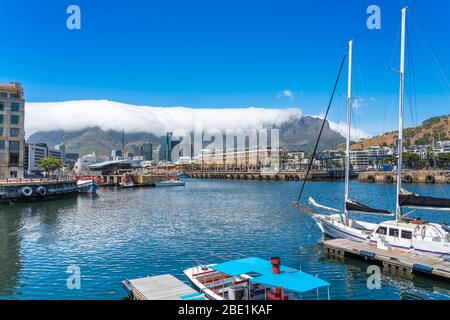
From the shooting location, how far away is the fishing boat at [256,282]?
60.6 feet

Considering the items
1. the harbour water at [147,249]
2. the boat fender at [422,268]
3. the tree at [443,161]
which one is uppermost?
the tree at [443,161]

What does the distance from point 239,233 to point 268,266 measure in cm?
2512

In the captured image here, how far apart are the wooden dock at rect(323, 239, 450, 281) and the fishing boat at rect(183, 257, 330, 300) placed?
929 centimetres

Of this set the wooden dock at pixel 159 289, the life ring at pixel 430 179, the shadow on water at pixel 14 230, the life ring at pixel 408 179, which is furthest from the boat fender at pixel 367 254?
the life ring at pixel 408 179

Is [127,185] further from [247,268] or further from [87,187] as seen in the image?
[247,268]

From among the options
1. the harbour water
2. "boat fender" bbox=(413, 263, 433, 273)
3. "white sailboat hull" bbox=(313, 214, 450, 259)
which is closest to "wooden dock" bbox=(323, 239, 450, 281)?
"boat fender" bbox=(413, 263, 433, 273)

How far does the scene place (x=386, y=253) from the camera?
31.3 meters

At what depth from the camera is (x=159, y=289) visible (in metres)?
22.4

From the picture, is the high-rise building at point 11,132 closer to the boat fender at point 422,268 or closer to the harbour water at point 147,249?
the harbour water at point 147,249

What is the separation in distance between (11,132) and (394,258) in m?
102

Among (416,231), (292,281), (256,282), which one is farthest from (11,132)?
(292,281)

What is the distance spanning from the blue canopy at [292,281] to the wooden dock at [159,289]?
4105mm
